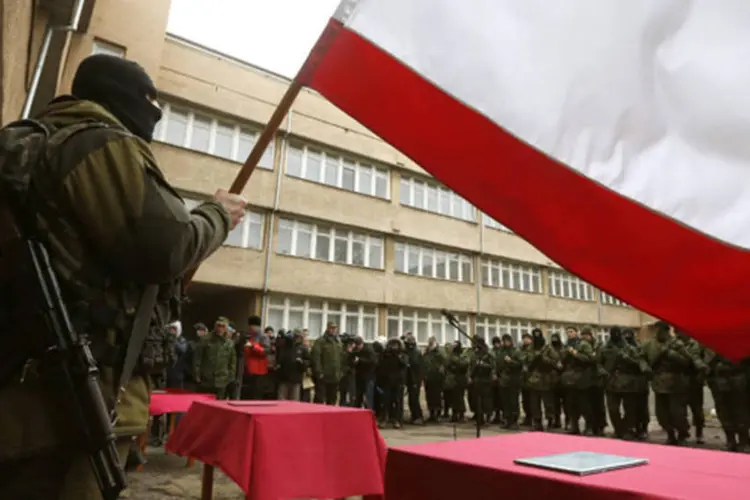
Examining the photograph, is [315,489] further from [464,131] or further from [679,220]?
[679,220]

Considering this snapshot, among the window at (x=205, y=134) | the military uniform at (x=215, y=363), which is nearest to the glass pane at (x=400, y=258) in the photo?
the window at (x=205, y=134)

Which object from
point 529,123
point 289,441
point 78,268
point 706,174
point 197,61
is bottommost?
point 289,441

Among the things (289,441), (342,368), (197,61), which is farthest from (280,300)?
(289,441)

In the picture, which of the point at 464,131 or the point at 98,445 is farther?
the point at 464,131

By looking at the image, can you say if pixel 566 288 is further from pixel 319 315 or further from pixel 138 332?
pixel 138 332

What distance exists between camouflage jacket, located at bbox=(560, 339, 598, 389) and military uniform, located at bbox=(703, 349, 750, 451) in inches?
75.8

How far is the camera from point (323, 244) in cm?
1817

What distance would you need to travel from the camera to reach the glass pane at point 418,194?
2144 cm

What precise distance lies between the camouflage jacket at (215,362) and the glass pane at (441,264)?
13.8m

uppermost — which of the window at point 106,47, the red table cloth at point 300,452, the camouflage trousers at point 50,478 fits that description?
the window at point 106,47

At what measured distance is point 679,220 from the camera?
1.80 metres

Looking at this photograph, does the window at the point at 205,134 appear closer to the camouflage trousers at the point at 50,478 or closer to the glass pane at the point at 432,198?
the glass pane at the point at 432,198

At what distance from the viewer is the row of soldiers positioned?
7.27 metres

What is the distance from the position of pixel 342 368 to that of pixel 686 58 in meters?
9.27
